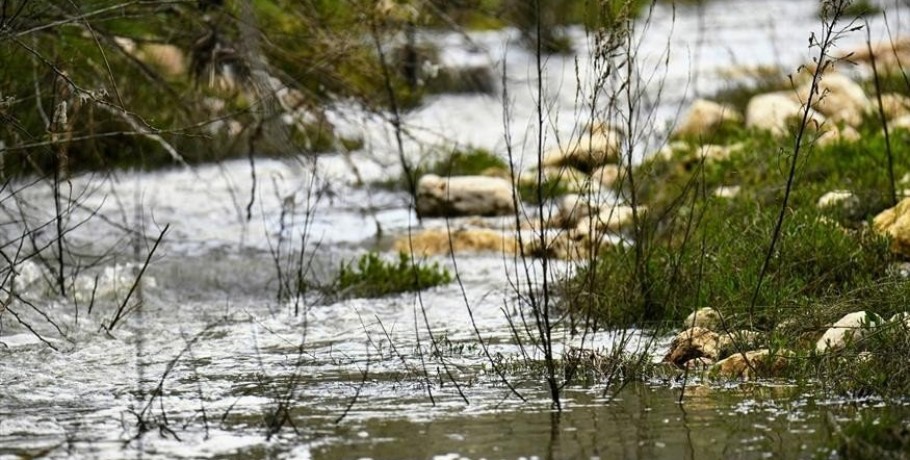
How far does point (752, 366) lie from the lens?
500 centimetres

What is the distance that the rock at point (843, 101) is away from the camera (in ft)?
37.2

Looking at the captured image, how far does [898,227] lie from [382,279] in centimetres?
264

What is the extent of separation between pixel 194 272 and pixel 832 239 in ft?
12.3

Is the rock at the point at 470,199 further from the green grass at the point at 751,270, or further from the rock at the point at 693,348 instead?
the rock at the point at 693,348

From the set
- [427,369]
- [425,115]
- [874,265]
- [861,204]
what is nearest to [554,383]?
[427,369]

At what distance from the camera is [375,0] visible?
8234 millimetres

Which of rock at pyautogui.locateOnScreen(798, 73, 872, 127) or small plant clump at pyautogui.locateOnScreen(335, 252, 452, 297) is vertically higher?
rock at pyautogui.locateOnScreen(798, 73, 872, 127)

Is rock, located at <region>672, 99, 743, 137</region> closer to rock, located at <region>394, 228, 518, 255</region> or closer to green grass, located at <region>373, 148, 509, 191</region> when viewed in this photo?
green grass, located at <region>373, 148, 509, 191</region>

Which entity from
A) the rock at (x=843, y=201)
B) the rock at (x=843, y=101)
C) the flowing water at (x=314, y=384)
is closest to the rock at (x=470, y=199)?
the flowing water at (x=314, y=384)

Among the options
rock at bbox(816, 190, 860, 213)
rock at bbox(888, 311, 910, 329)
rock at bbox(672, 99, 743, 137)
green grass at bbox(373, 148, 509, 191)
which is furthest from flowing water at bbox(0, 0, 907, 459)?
rock at bbox(672, 99, 743, 137)

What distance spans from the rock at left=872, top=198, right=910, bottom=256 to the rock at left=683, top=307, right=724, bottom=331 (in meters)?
1.29

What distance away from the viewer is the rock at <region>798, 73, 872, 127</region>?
1133 cm

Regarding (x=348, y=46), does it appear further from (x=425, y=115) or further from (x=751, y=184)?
(x=425, y=115)

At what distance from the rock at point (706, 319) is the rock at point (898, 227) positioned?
1.29m
